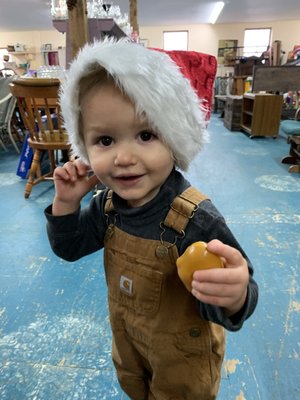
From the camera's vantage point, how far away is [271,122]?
4223 mm

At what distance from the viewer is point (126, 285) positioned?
1.89 ft

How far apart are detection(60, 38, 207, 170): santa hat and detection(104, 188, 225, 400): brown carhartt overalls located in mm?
109

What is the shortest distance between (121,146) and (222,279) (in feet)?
0.79

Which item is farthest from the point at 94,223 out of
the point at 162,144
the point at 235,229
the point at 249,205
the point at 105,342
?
the point at 249,205

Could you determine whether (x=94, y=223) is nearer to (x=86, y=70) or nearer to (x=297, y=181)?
(x=86, y=70)

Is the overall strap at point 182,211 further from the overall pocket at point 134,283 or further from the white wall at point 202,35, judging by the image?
the white wall at point 202,35

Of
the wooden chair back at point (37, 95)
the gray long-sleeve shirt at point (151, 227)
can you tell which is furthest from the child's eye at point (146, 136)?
the wooden chair back at point (37, 95)

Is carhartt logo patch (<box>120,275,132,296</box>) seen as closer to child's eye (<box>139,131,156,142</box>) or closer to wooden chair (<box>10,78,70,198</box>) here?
child's eye (<box>139,131,156,142</box>)

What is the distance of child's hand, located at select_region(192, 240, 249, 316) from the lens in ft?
1.22

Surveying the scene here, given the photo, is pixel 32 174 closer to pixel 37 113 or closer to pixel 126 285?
pixel 37 113

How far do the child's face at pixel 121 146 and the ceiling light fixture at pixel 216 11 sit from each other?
7111 millimetres

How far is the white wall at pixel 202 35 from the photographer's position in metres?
8.54

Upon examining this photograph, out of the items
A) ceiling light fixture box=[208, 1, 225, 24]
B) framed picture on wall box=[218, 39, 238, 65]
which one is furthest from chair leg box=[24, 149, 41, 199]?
framed picture on wall box=[218, 39, 238, 65]

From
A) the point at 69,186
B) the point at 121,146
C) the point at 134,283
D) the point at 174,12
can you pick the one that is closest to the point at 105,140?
the point at 121,146
